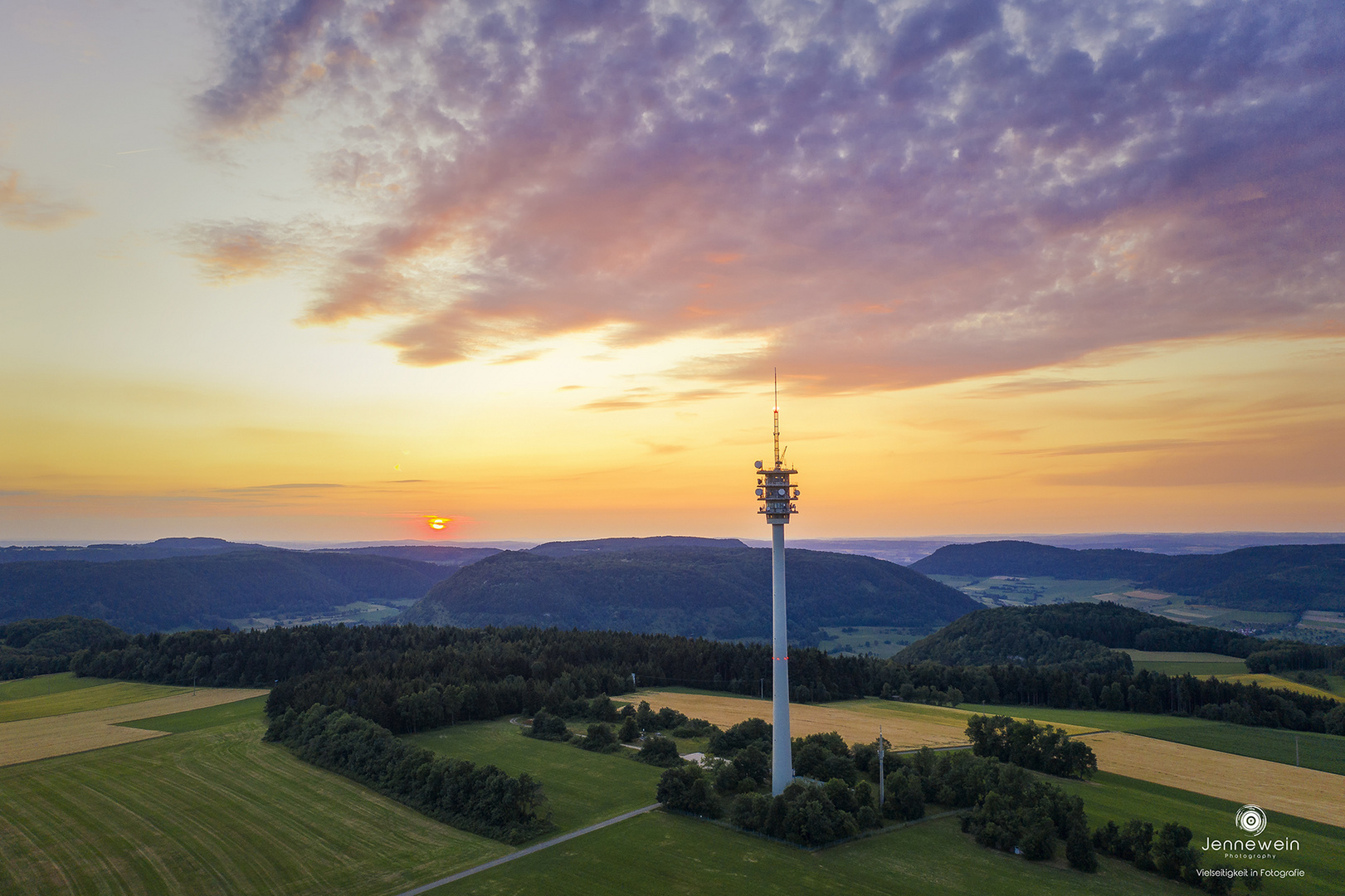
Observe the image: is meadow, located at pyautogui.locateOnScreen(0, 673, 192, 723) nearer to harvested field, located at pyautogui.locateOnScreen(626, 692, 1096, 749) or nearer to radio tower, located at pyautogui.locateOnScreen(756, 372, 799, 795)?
harvested field, located at pyautogui.locateOnScreen(626, 692, 1096, 749)

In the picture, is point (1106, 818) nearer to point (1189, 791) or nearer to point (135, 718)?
point (1189, 791)

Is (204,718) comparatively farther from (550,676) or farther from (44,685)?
(44,685)

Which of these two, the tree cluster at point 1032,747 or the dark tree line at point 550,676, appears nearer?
the tree cluster at point 1032,747

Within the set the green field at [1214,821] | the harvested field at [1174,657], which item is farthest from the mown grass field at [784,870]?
the harvested field at [1174,657]

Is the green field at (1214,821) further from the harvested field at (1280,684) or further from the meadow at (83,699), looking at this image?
the meadow at (83,699)

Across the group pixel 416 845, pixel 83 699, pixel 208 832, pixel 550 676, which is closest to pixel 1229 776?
pixel 416 845

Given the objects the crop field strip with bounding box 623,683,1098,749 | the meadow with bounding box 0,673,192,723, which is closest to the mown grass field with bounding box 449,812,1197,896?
the crop field strip with bounding box 623,683,1098,749
